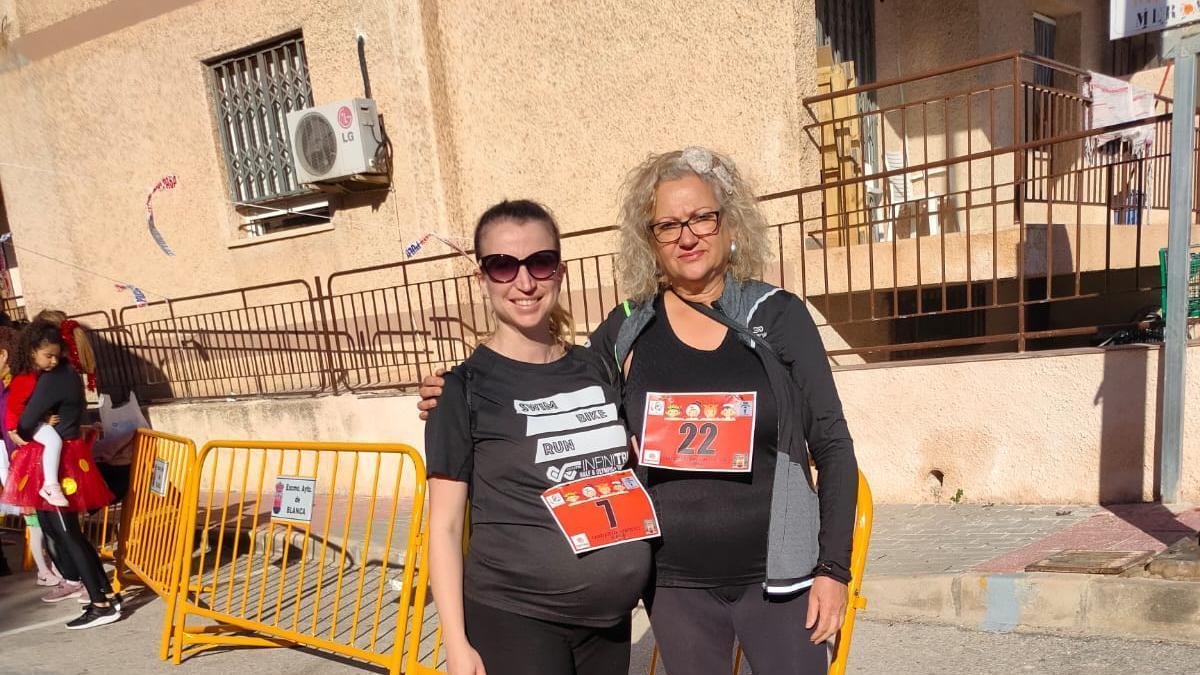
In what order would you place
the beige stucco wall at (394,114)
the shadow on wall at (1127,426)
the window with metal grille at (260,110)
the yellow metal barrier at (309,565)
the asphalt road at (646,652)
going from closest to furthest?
the asphalt road at (646,652) → the yellow metal barrier at (309,565) → the shadow on wall at (1127,426) → the beige stucco wall at (394,114) → the window with metal grille at (260,110)

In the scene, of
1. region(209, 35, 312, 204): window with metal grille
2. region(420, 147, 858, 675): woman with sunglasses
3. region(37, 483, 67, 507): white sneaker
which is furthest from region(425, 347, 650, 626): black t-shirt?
region(209, 35, 312, 204): window with metal grille

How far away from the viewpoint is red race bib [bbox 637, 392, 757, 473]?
1.90 metres

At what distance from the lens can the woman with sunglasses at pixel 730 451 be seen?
1.90 m

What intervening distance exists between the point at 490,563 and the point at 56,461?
430cm

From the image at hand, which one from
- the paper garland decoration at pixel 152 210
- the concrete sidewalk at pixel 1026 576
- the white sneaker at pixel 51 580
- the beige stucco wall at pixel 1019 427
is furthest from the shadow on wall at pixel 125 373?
A: the concrete sidewalk at pixel 1026 576

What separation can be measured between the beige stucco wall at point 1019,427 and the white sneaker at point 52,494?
2.36 meters

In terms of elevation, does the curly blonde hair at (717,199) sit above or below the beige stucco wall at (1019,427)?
above

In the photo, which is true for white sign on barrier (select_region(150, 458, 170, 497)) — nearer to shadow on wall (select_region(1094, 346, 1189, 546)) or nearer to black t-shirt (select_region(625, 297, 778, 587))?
black t-shirt (select_region(625, 297, 778, 587))

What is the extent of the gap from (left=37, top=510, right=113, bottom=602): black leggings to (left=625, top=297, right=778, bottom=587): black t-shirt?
14.8 feet

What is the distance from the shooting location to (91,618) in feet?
16.2

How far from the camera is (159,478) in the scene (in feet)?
16.3

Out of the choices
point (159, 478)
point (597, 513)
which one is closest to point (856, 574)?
point (597, 513)

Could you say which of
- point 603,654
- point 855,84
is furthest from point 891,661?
point 855,84

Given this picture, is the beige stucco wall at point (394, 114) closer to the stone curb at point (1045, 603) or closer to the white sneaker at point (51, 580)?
the stone curb at point (1045, 603)
